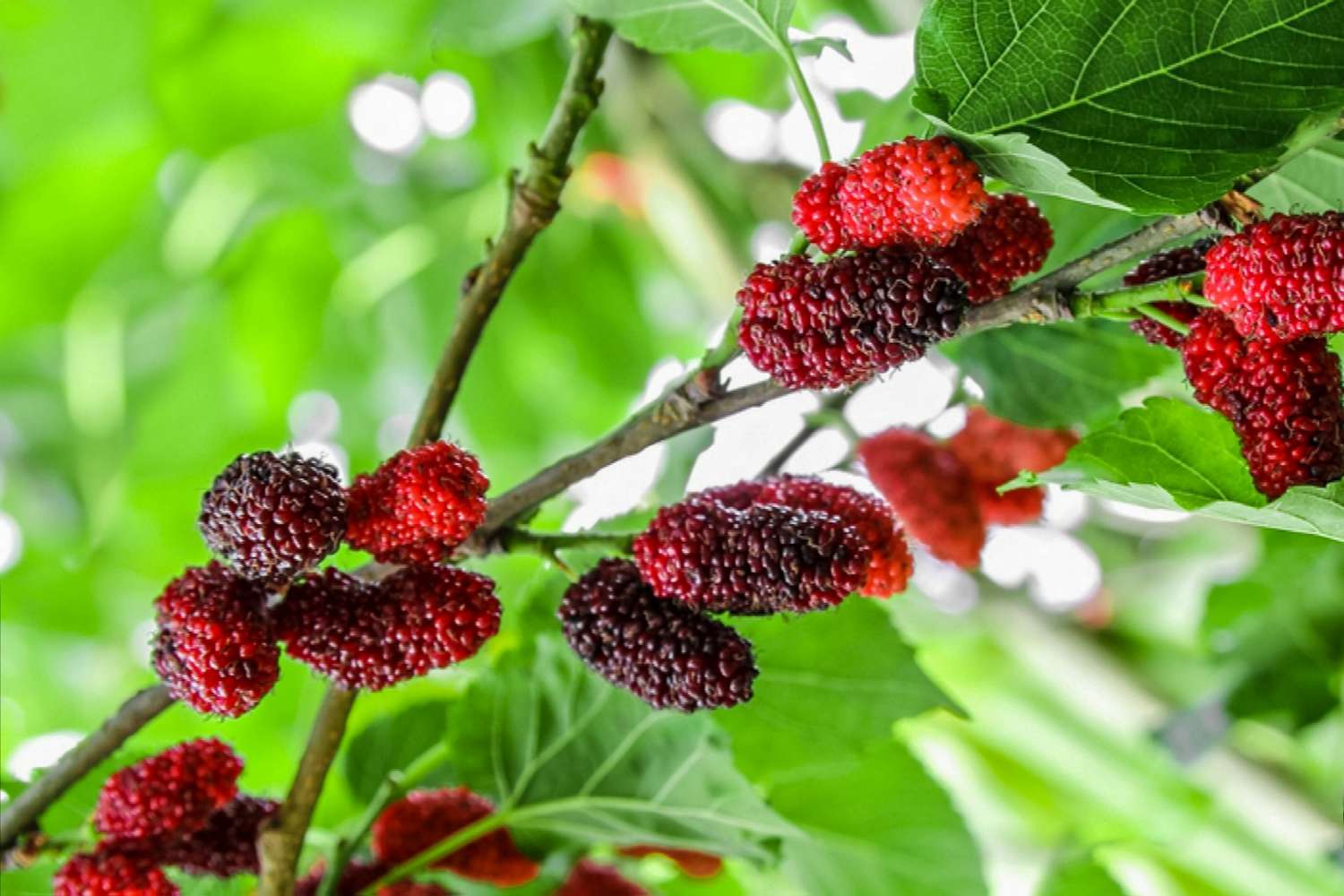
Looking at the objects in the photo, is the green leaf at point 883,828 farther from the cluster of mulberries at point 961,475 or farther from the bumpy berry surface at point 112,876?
the bumpy berry surface at point 112,876

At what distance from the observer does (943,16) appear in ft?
1.54

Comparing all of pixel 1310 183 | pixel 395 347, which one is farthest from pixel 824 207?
pixel 395 347

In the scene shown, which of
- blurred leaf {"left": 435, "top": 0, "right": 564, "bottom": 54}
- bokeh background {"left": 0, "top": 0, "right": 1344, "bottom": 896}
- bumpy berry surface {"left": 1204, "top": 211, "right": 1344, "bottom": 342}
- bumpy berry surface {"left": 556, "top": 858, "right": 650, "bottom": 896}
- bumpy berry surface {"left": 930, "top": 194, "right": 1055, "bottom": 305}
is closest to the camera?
bumpy berry surface {"left": 1204, "top": 211, "right": 1344, "bottom": 342}

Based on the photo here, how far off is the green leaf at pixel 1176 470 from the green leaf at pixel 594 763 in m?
0.25

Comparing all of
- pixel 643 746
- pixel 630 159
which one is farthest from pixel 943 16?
pixel 630 159

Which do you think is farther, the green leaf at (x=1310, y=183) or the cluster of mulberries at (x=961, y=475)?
the cluster of mulberries at (x=961, y=475)

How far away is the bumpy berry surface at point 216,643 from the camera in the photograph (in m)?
0.49

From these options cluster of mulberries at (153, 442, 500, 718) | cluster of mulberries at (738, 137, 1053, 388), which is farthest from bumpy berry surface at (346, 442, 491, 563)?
cluster of mulberries at (738, 137, 1053, 388)

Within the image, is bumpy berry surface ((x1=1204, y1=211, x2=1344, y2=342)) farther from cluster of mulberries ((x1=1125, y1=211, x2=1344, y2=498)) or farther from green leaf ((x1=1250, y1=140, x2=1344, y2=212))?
green leaf ((x1=1250, y1=140, x2=1344, y2=212))

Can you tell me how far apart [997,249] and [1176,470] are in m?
0.11

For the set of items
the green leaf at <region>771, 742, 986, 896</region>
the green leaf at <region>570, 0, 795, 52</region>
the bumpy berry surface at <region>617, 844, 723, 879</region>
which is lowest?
the green leaf at <region>771, 742, 986, 896</region>

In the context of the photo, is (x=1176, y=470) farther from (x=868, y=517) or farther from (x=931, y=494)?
(x=931, y=494)

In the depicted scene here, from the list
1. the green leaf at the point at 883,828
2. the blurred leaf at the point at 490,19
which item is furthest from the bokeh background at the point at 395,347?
the green leaf at the point at 883,828

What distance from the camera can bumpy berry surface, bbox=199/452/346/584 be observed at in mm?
468
